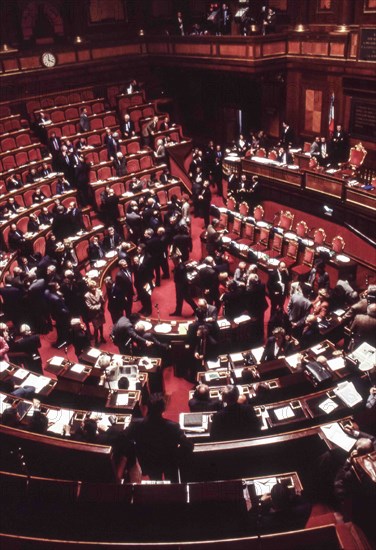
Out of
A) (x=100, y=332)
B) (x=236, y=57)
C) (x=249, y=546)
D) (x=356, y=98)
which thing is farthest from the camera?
(x=236, y=57)

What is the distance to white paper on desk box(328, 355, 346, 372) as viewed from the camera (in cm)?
606

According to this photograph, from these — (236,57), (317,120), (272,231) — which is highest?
(236,57)

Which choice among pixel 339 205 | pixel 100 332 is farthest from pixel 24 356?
pixel 339 205

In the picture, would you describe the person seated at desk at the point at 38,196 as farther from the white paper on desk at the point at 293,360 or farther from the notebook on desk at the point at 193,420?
the notebook on desk at the point at 193,420

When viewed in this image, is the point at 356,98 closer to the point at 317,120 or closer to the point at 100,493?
the point at 317,120

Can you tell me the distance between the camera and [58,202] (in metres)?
11.4

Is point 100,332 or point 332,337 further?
point 100,332

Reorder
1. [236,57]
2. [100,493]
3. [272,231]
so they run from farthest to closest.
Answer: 1. [236,57]
2. [272,231]
3. [100,493]

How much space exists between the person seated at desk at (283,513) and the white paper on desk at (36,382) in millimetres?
3476

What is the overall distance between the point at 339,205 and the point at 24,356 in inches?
284

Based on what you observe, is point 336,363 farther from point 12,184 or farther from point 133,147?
point 133,147

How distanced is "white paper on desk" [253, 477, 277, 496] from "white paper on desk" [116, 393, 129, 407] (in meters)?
2.12

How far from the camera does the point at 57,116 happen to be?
46.4ft

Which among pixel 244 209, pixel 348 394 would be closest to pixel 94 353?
pixel 348 394
